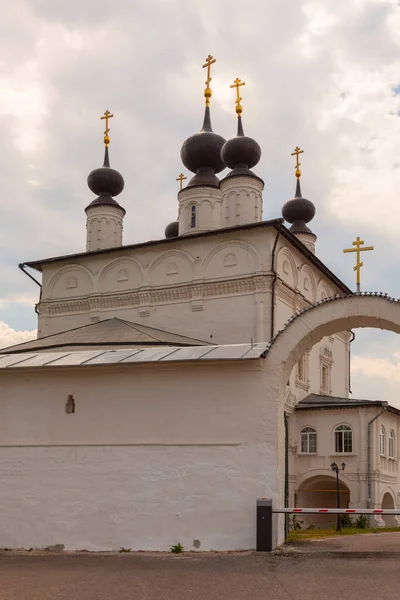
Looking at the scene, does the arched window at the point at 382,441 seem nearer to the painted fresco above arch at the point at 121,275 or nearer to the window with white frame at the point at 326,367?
the window with white frame at the point at 326,367

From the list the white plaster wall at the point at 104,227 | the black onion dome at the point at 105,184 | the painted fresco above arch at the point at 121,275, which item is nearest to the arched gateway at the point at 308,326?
the painted fresco above arch at the point at 121,275

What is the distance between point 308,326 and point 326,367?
13.2m

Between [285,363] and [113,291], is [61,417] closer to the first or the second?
[285,363]

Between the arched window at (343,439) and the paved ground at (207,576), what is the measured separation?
10.2 m

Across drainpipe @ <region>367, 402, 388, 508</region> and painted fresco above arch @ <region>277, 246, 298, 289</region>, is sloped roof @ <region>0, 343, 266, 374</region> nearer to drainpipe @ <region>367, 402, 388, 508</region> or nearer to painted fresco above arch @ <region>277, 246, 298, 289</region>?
painted fresco above arch @ <region>277, 246, 298, 289</region>

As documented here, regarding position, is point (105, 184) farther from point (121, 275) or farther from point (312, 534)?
point (312, 534)

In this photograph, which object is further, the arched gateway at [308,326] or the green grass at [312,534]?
the green grass at [312,534]

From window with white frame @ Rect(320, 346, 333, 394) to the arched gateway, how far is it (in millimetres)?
12587

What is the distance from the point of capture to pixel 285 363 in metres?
8.36

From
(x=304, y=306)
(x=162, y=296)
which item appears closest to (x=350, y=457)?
(x=304, y=306)

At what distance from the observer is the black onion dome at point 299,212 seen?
24.3 m

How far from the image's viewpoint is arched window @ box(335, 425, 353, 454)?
1816cm

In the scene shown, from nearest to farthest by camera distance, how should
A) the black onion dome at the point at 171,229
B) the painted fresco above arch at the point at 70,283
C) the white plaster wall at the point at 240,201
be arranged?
the white plaster wall at the point at 240,201
the painted fresco above arch at the point at 70,283
the black onion dome at the point at 171,229

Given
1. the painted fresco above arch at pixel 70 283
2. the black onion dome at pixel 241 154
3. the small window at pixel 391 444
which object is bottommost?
the small window at pixel 391 444
